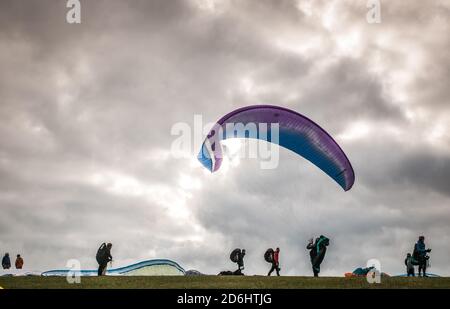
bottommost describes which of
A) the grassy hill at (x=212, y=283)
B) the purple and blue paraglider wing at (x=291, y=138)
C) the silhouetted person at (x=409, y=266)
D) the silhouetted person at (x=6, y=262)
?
the grassy hill at (x=212, y=283)

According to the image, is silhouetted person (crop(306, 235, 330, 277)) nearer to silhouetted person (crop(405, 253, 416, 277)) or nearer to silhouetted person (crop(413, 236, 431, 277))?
silhouetted person (crop(413, 236, 431, 277))

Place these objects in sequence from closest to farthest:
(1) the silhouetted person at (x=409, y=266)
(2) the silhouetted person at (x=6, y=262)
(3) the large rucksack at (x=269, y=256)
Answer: (3) the large rucksack at (x=269, y=256)
(1) the silhouetted person at (x=409, y=266)
(2) the silhouetted person at (x=6, y=262)

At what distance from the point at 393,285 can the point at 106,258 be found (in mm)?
15548

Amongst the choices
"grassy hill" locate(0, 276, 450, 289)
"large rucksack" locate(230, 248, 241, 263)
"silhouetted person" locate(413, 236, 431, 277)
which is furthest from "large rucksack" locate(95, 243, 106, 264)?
"silhouetted person" locate(413, 236, 431, 277)

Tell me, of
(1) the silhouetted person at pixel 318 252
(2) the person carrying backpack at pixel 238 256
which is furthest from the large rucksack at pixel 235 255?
(1) the silhouetted person at pixel 318 252

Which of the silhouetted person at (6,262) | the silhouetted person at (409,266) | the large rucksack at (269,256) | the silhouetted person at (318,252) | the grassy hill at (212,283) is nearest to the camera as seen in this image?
the grassy hill at (212,283)

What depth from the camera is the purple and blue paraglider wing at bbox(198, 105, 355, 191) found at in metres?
29.9

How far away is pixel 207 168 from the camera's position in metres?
29.8

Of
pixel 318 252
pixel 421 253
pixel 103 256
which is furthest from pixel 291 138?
pixel 103 256

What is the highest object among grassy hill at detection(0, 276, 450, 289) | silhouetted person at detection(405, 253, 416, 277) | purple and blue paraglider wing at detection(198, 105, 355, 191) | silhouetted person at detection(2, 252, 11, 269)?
purple and blue paraglider wing at detection(198, 105, 355, 191)

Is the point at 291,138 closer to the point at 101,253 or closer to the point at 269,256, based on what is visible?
the point at 269,256

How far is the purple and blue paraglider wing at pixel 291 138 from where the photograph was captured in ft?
98.1

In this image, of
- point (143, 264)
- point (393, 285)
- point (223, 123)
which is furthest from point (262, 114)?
point (143, 264)

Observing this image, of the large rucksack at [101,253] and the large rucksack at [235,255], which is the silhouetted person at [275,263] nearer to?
the large rucksack at [235,255]
